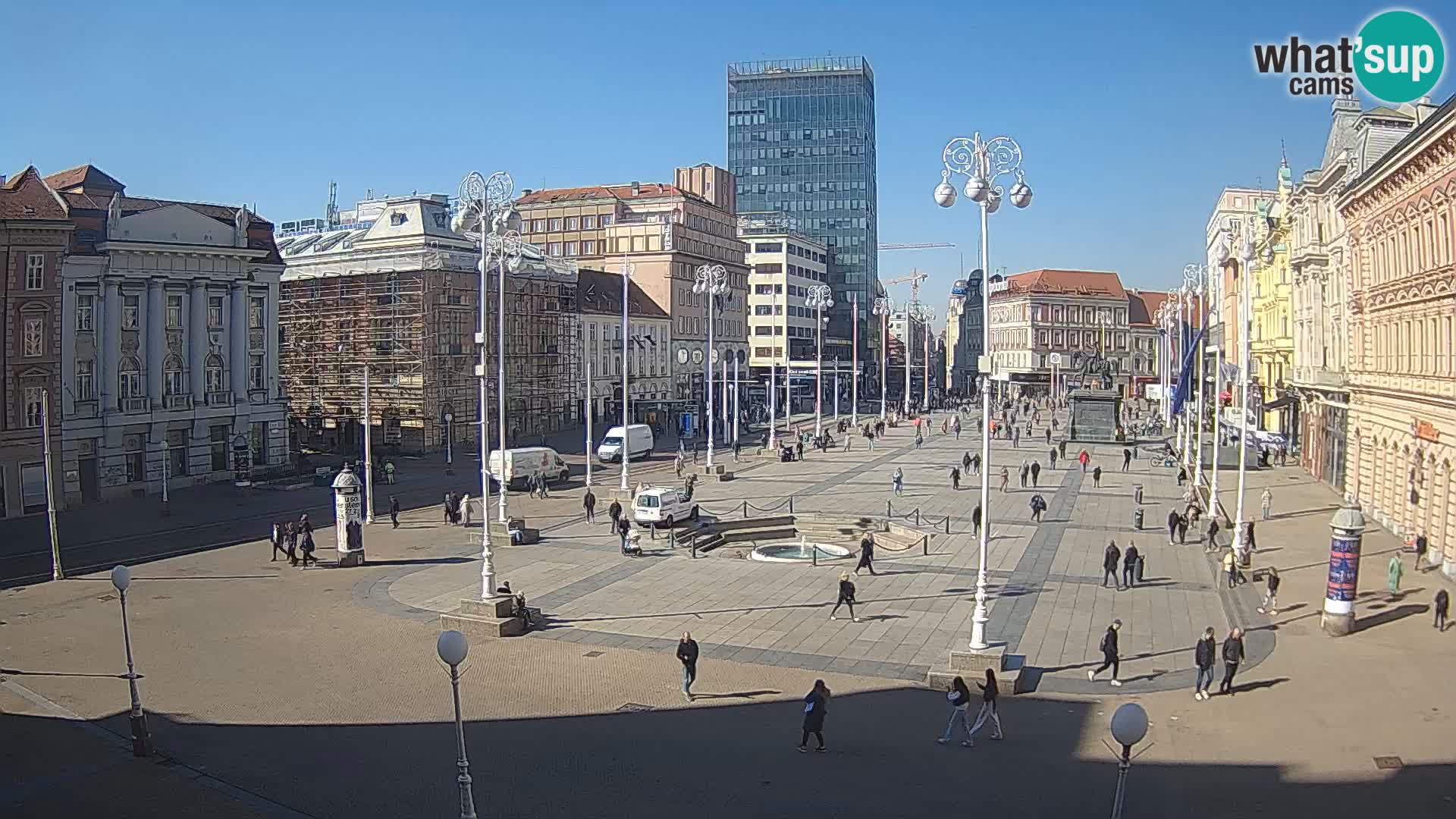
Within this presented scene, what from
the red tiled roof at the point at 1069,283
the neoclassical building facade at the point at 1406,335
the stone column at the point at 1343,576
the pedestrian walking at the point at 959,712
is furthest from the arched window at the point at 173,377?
the red tiled roof at the point at 1069,283

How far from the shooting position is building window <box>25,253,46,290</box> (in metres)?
44.5

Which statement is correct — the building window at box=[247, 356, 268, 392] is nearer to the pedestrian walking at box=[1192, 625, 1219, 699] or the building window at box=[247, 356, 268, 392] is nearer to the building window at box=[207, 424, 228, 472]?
the building window at box=[207, 424, 228, 472]

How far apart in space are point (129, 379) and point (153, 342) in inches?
82.8

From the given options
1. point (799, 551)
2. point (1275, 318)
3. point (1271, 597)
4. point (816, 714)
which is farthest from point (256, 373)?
point (1275, 318)

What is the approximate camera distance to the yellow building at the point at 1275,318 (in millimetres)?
70125

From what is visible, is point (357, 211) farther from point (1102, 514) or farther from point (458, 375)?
point (1102, 514)

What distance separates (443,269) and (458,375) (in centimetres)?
670

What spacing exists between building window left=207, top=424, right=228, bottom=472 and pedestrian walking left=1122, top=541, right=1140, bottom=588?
145ft

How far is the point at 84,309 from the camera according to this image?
49.7 meters

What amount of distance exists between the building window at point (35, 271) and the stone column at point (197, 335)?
10.2 meters

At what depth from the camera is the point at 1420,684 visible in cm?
2138

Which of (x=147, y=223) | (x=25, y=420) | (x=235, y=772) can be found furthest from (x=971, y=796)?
(x=147, y=223)

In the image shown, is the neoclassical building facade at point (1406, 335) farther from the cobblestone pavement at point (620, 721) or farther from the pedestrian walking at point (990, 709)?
the pedestrian walking at point (990, 709)

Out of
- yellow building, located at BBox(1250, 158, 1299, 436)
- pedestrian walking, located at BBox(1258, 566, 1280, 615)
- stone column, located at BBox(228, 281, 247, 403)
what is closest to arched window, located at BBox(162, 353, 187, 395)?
stone column, located at BBox(228, 281, 247, 403)
